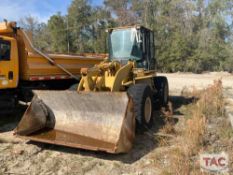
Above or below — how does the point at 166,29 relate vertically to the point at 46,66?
above

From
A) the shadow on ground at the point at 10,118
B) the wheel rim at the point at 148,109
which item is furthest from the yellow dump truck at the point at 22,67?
the wheel rim at the point at 148,109

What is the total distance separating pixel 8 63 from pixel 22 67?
489 mm

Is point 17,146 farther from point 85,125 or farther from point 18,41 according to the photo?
point 18,41

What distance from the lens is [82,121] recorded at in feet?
22.0

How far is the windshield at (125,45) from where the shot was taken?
30.3 ft

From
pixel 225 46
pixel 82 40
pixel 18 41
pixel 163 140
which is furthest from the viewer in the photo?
pixel 82 40

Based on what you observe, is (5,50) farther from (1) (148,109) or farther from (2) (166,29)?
(2) (166,29)

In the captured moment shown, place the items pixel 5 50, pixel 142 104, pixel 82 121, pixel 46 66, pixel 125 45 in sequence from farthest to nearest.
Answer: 1. pixel 46 66
2. pixel 125 45
3. pixel 5 50
4. pixel 142 104
5. pixel 82 121

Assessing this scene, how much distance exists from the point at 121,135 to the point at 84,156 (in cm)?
77

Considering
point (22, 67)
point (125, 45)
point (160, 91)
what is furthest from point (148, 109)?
point (22, 67)

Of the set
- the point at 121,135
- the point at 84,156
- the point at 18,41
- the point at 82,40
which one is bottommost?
the point at 84,156

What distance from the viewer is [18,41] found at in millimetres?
9008

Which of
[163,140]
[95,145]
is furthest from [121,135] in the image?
[163,140]

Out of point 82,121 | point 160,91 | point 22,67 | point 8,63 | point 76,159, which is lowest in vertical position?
point 76,159
